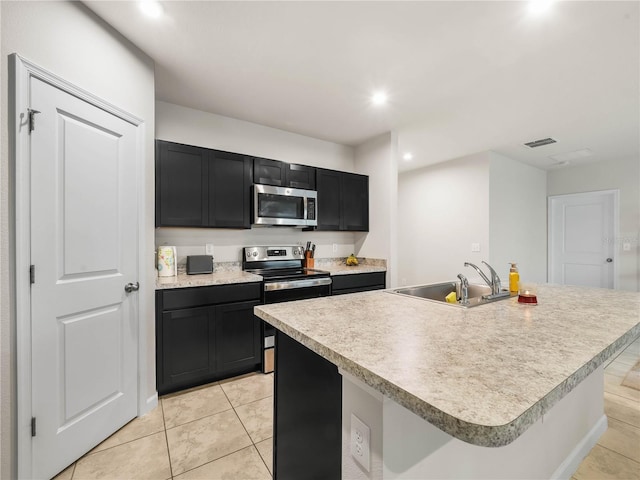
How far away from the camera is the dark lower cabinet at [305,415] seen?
1025 mm

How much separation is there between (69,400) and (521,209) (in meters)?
5.92

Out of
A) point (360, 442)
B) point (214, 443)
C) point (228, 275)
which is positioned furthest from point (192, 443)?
point (360, 442)

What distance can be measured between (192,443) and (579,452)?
225 cm

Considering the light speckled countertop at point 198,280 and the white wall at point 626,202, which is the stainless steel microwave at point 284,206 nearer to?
the light speckled countertop at point 198,280

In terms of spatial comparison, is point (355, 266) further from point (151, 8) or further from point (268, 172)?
point (151, 8)

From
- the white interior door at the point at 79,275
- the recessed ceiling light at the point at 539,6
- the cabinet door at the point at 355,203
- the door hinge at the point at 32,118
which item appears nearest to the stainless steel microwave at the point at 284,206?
the cabinet door at the point at 355,203

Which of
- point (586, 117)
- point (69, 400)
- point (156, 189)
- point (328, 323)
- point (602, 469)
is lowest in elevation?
point (602, 469)

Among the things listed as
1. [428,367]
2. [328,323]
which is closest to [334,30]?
[328,323]

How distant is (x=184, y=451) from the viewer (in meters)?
1.72

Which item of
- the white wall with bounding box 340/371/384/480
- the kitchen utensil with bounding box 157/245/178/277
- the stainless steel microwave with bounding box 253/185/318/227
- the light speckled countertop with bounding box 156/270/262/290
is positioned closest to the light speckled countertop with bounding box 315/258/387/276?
the stainless steel microwave with bounding box 253/185/318/227

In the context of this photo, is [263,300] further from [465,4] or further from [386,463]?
[465,4]

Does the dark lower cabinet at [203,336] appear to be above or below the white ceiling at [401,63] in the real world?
below

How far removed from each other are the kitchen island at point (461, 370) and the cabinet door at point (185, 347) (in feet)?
4.15

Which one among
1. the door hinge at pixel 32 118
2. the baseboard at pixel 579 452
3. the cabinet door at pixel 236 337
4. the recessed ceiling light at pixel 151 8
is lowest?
the baseboard at pixel 579 452
